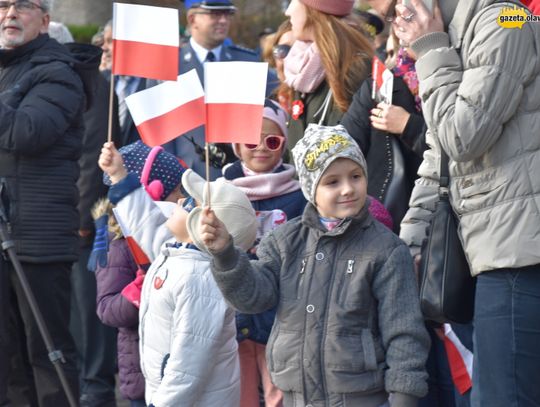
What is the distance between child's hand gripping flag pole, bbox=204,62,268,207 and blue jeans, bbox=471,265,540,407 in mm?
1032

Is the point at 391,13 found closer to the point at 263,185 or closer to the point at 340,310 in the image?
the point at 263,185

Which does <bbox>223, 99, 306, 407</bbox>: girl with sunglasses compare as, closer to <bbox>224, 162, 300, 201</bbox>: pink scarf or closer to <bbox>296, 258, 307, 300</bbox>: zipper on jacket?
<bbox>224, 162, 300, 201</bbox>: pink scarf

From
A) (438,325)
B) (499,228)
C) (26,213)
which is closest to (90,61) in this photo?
(26,213)

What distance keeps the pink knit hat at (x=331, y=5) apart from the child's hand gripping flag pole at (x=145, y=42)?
846 millimetres

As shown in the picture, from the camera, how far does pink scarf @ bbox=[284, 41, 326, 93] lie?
19.3 ft

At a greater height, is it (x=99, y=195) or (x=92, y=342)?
(x=99, y=195)

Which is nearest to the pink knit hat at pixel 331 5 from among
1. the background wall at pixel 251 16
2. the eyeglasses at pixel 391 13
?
the eyeglasses at pixel 391 13

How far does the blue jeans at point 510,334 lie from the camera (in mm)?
3869

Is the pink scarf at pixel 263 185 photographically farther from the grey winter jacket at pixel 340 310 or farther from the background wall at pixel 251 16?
the background wall at pixel 251 16

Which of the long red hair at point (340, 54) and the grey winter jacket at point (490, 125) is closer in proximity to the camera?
the grey winter jacket at point (490, 125)

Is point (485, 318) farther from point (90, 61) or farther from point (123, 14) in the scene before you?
point (90, 61)

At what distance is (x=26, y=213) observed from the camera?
6316 mm

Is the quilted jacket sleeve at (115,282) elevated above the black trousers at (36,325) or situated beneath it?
elevated above

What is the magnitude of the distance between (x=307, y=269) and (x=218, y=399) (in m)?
0.86
